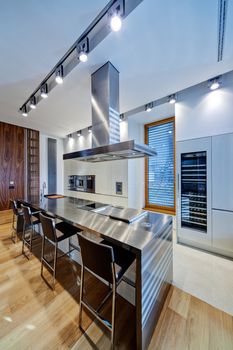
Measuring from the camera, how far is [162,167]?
12.4 feet

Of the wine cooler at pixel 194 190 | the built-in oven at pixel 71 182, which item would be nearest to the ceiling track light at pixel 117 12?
the wine cooler at pixel 194 190

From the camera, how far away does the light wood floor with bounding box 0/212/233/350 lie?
117 centimetres

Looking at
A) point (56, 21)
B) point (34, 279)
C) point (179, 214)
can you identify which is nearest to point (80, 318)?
point (34, 279)

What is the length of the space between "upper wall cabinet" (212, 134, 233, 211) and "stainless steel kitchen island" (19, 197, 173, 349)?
1.10 meters

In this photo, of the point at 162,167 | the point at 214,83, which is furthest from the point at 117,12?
the point at 162,167

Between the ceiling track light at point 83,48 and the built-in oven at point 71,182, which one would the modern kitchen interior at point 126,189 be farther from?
the built-in oven at point 71,182

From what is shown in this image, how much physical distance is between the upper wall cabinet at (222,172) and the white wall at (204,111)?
175 mm

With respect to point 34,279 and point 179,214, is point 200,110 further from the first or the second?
point 34,279

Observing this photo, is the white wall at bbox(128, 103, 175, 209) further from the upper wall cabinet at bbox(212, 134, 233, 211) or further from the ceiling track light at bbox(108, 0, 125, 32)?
the ceiling track light at bbox(108, 0, 125, 32)

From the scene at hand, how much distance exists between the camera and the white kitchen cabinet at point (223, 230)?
7.29 ft

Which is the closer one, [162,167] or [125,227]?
[125,227]

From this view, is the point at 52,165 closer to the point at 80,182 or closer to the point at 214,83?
the point at 80,182

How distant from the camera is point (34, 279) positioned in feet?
6.18

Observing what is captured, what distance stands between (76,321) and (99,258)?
2.57 feet
